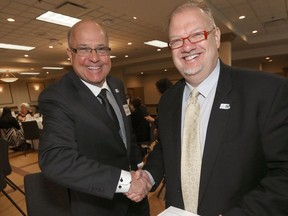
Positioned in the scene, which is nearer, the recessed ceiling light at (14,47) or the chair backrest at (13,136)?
the chair backrest at (13,136)

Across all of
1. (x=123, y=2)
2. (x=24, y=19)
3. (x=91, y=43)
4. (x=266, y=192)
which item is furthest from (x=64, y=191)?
(x=24, y=19)

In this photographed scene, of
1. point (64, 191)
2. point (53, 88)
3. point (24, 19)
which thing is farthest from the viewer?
point (24, 19)

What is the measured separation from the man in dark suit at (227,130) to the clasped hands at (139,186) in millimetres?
155

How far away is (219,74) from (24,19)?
5587 mm

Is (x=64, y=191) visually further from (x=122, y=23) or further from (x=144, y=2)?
(x=122, y=23)

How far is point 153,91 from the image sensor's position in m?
17.2

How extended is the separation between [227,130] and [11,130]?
760 centimetres

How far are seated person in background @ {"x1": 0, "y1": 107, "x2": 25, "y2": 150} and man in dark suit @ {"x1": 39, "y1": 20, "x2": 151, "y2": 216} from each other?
20.9 ft

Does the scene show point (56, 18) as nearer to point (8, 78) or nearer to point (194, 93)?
point (194, 93)

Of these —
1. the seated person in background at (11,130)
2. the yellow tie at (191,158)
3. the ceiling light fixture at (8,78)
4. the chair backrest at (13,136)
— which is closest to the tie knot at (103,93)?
the yellow tie at (191,158)

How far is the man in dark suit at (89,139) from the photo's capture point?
43.1 inches

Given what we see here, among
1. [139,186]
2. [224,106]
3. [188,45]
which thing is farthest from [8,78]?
[224,106]

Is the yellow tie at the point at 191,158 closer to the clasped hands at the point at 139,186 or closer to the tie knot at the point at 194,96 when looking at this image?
the tie knot at the point at 194,96

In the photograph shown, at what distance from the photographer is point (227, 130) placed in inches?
38.6
